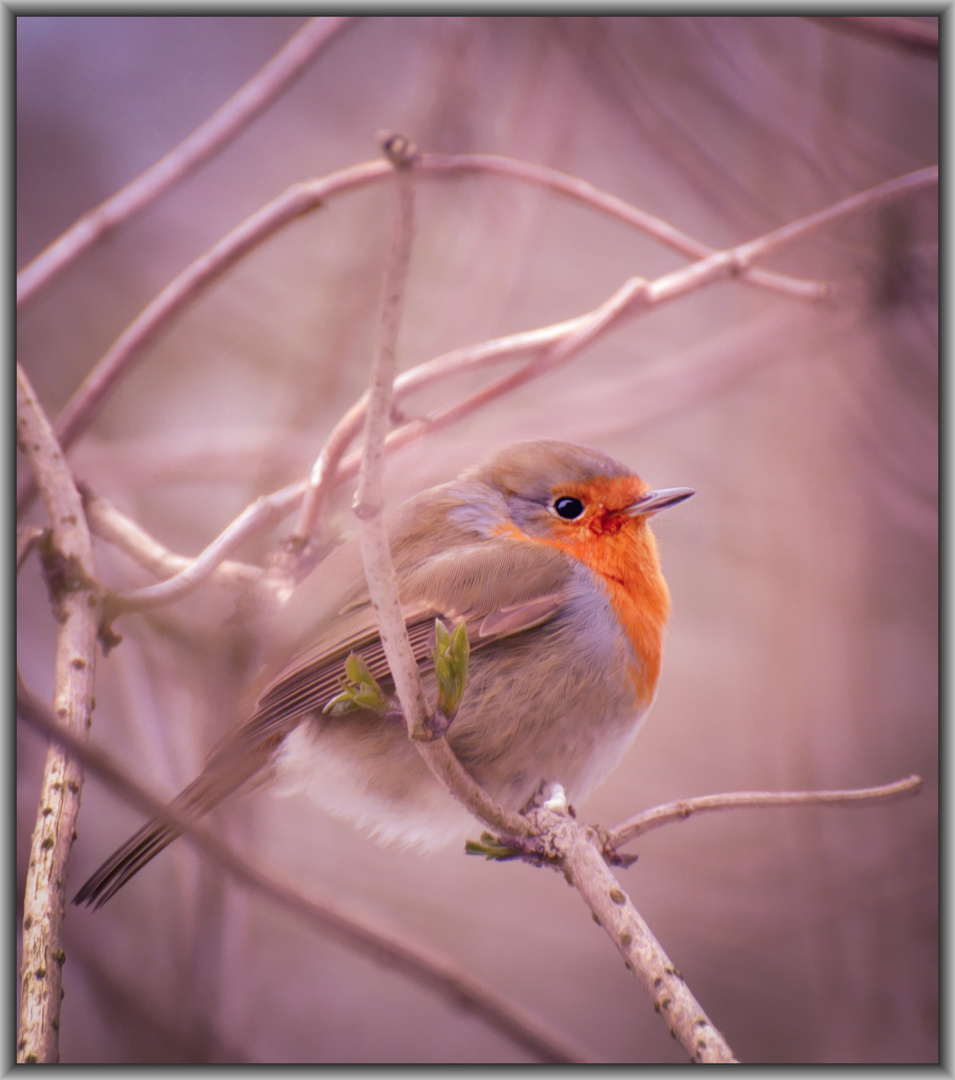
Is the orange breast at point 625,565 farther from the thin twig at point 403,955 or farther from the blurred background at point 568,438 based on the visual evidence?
the thin twig at point 403,955

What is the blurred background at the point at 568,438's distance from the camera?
974mm

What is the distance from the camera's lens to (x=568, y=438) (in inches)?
44.8

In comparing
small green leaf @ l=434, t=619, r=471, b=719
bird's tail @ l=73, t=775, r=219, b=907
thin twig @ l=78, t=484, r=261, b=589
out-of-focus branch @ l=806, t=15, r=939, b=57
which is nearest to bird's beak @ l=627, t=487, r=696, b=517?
small green leaf @ l=434, t=619, r=471, b=719

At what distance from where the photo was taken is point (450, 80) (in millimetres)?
1134

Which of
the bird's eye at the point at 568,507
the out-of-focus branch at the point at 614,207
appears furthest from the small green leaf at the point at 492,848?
the out-of-focus branch at the point at 614,207

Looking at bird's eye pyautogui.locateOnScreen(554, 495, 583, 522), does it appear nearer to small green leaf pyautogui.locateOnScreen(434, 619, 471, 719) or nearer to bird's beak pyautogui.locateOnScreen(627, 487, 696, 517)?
bird's beak pyautogui.locateOnScreen(627, 487, 696, 517)

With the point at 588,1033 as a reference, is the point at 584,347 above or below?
above

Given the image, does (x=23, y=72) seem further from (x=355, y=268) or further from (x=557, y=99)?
(x=557, y=99)

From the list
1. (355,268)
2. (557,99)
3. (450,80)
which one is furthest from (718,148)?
(355,268)

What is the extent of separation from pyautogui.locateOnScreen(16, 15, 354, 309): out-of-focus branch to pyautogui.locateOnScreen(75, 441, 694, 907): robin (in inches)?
21.1

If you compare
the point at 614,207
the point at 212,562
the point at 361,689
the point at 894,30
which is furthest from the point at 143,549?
the point at 894,30

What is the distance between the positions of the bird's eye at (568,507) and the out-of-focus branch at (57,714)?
544 millimetres

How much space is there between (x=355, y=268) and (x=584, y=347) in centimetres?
33

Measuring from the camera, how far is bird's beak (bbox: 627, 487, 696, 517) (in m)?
0.93
